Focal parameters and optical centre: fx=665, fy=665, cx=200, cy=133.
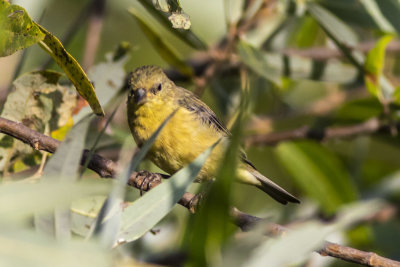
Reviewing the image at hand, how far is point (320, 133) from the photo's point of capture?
4.55 m

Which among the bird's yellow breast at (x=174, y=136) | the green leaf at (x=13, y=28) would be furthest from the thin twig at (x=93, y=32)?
the green leaf at (x=13, y=28)

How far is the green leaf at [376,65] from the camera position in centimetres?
365

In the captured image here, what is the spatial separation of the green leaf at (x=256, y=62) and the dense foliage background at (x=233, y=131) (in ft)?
0.03

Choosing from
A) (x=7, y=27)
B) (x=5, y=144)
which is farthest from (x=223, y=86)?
(x=7, y=27)

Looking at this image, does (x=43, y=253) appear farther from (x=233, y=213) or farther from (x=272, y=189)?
(x=272, y=189)

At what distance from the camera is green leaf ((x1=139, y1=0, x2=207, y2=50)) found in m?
3.40

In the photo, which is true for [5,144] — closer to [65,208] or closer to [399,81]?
[65,208]

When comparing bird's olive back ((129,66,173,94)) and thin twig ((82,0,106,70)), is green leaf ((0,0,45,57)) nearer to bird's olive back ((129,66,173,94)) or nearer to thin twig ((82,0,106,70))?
bird's olive back ((129,66,173,94))

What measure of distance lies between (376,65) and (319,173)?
1220 mm

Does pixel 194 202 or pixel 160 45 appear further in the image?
pixel 160 45

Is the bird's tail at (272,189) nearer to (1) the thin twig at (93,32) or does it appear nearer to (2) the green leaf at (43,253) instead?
(1) the thin twig at (93,32)

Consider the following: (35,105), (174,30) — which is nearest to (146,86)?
(174,30)

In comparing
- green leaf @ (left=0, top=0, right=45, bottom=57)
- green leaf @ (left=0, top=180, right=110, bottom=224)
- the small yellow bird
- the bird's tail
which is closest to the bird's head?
the small yellow bird

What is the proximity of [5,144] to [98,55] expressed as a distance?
2.47 metres
